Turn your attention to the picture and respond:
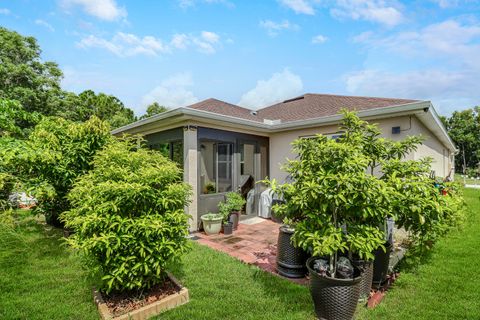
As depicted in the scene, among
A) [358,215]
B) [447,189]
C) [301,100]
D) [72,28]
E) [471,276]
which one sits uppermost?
[72,28]

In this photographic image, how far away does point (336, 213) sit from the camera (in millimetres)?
3113

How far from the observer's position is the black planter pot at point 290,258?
3.96 metres

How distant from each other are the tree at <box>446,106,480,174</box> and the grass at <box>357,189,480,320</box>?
42512 mm

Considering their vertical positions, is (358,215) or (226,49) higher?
(226,49)

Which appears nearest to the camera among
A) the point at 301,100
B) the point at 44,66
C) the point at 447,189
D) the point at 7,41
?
the point at 447,189

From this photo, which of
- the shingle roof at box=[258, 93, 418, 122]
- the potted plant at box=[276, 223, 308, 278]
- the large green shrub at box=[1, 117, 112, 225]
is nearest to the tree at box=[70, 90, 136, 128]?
the shingle roof at box=[258, 93, 418, 122]

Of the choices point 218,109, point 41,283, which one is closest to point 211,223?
point 41,283

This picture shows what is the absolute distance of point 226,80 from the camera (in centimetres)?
1125

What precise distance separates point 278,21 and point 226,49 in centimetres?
228

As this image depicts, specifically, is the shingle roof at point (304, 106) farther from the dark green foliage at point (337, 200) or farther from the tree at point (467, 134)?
the tree at point (467, 134)

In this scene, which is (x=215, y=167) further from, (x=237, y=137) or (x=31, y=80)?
(x=31, y=80)

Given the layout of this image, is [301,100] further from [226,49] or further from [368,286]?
[368,286]

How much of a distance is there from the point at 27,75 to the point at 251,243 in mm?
22102

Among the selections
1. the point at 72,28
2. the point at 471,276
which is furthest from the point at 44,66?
the point at 471,276
